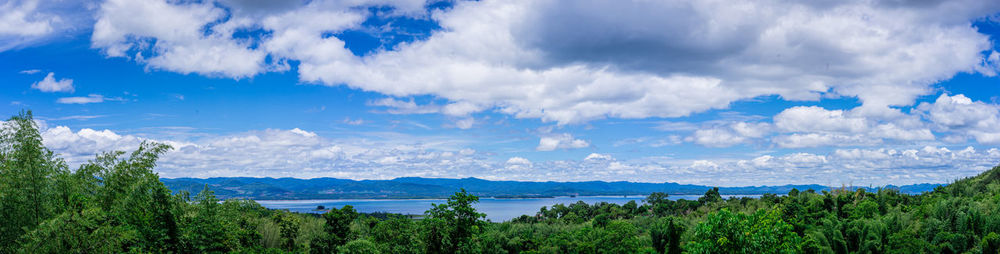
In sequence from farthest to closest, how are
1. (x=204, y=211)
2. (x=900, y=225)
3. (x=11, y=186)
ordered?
(x=900, y=225) < (x=204, y=211) < (x=11, y=186)

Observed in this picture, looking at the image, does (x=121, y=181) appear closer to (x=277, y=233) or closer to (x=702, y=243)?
(x=702, y=243)

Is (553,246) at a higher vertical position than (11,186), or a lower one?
lower

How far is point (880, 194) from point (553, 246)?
38.9 metres

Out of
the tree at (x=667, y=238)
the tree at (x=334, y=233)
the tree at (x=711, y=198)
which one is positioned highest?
the tree at (x=711, y=198)

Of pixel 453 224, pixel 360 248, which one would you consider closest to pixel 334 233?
pixel 360 248

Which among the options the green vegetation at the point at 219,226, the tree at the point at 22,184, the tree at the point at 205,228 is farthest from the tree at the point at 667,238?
the tree at the point at 22,184

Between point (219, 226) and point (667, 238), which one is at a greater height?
point (219, 226)

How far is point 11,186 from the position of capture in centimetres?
1248

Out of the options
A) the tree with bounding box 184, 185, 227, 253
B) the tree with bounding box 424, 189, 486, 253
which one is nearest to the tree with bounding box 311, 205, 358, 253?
the tree with bounding box 184, 185, 227, 253

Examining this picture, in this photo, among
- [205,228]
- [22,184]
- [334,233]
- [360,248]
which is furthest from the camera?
[334,233]

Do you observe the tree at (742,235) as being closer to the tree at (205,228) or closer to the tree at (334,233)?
the tree at (205,228)

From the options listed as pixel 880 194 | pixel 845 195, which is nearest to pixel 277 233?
pixel 845 195

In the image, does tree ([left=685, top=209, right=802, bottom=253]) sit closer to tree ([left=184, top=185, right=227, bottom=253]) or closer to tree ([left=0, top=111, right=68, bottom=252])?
tree ([left=184, top=185, right=227, bottom=253])

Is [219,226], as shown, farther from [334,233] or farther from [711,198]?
[711,198]
